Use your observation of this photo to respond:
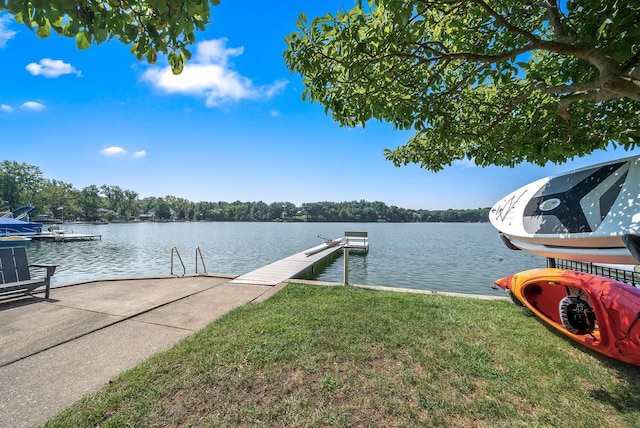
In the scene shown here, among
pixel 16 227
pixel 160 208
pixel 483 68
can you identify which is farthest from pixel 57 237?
pixel 160 208


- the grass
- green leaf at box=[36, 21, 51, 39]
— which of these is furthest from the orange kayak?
green leaf at box=[36, 21, 51, 39]

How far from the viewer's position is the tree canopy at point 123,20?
1.68 meters

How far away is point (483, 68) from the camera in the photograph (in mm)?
3748

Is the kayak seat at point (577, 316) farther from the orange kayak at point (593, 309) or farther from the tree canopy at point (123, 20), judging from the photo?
the tree canopy at point (123, 20)

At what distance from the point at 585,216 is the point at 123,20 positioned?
6.37 metres

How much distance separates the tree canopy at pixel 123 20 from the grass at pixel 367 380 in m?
3.07

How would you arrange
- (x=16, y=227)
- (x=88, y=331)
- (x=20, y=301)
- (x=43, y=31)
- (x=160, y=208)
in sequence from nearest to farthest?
(x=43, y=31)
(x=88, y=331)
(x=20, y=301)
(x=16, y=227)
(x=160, y=208)

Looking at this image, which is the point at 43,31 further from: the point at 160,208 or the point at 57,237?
the point at 160,208

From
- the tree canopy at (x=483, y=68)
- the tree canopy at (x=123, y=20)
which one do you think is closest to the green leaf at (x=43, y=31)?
the tree canopy at (x=123, y=20)

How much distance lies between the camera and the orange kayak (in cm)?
344

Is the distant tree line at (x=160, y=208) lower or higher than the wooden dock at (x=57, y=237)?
higher

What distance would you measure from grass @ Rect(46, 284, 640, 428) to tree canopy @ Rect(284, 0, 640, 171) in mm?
3101

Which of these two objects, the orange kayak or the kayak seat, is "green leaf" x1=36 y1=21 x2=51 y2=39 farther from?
the kayak seat

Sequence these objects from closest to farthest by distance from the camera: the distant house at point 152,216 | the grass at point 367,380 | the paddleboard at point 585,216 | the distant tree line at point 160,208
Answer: the grass at point 367,380, the paddleboard at point 585,216, the distant tree line at point 160,208, the distant house at point 152,216
